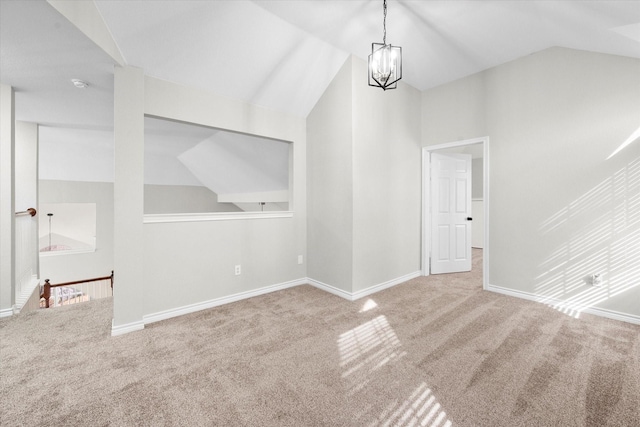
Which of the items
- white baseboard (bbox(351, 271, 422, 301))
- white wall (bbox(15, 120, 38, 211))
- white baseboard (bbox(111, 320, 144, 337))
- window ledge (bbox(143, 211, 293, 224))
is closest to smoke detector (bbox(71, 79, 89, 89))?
window ledge (bbox(143, 211, 293, 224))

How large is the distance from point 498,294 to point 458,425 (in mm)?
2388

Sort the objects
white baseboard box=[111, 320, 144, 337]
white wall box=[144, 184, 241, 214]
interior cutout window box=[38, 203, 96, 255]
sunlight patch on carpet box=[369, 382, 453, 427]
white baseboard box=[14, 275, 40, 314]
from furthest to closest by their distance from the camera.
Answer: white wall box=[144, 184, 241, 214]
interior cutout window box=[38, 203, 96, 255]
white baseboard box=[14, 275, 40, 314]
white baseboard box=[111, 320, 144, 337]
sunlight patch on carpet box=[369, 382, 453, 427]

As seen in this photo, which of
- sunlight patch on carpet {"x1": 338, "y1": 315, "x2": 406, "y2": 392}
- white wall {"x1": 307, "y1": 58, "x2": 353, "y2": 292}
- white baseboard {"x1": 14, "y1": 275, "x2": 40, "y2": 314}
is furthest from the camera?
white wall {"x1": 307, "y1": 58, "x2": 353, "y2": 292}

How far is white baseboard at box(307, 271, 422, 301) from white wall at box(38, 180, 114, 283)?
18.6 feet

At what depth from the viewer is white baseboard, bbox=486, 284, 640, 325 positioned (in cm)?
247

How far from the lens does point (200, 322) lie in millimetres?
2521

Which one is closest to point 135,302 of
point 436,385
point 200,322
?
point 200,322

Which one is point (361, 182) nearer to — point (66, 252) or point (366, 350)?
point (366, 350)

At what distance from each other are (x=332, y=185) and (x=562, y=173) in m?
2.37

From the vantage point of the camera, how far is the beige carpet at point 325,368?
1419mm

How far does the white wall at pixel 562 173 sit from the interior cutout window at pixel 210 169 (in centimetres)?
259

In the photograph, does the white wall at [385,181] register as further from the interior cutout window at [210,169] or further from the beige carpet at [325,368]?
the interior cutout window at [210,169]

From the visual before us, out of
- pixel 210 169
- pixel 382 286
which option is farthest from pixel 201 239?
pixel 210 169

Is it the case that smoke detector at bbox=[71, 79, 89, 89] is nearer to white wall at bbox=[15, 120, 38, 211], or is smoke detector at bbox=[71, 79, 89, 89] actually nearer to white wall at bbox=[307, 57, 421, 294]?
white wall at bbox=[15, 120, 38, 211]
